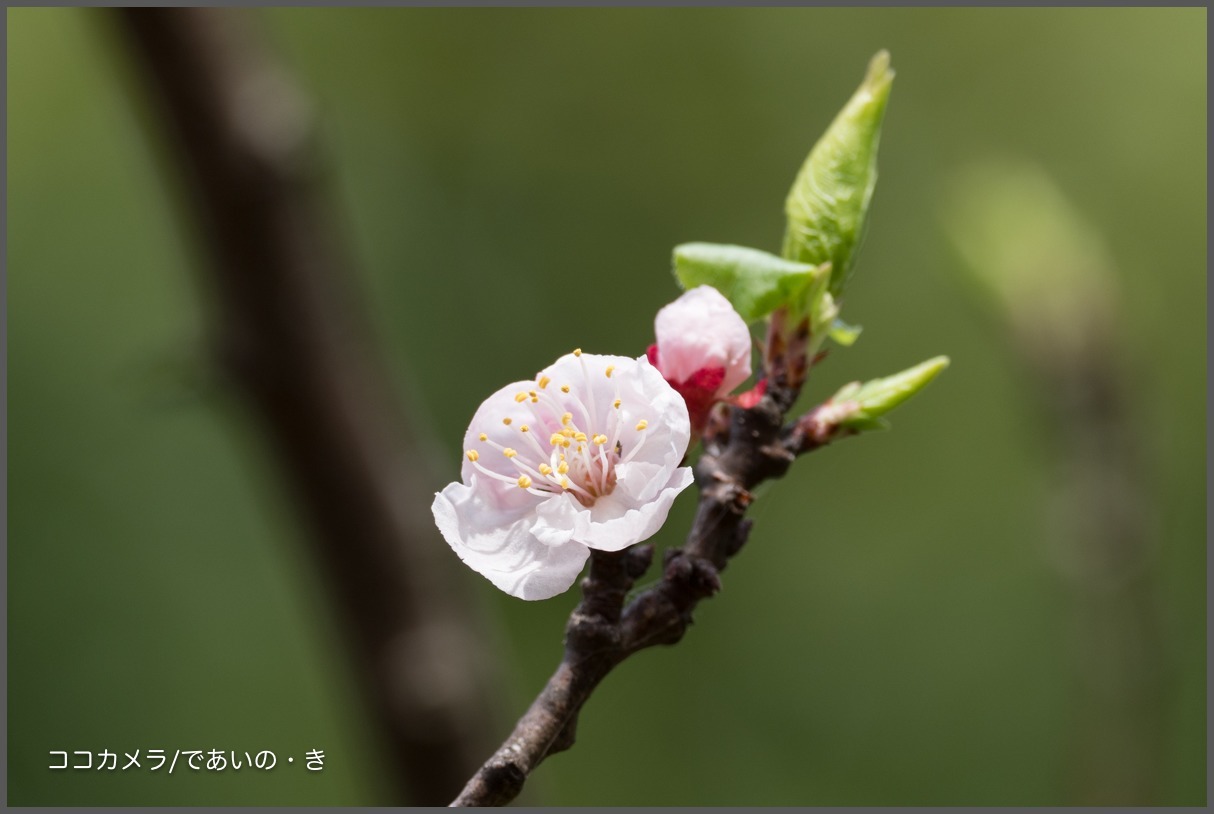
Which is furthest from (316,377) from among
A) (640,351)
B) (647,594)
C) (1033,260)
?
(640,351)

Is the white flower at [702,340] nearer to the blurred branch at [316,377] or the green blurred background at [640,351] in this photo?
the blurred branch at [316,377]

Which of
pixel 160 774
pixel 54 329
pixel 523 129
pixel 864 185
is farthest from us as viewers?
pixel 523 129

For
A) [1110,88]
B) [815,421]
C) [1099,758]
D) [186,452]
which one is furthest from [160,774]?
[1110,88]

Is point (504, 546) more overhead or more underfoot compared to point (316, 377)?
more overhead

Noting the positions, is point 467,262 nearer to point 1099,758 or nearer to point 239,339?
point 239,339

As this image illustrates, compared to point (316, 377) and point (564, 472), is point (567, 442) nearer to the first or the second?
point (564, 472)

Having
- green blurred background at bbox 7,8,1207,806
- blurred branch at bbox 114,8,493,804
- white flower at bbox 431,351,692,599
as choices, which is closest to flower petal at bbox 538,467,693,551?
white flower at bbox 431,351,692,599

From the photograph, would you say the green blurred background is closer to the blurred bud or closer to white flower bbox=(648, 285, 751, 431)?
the blurred bud
